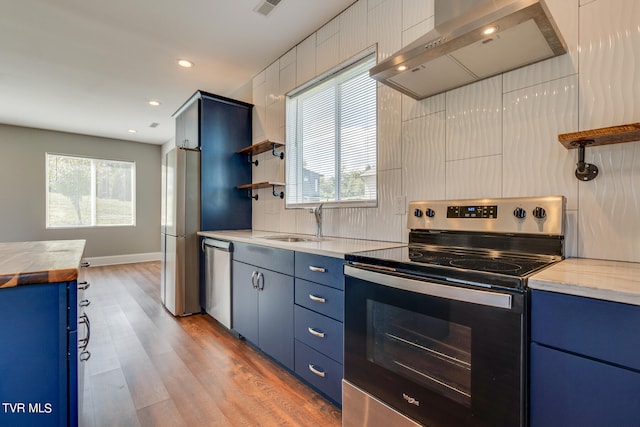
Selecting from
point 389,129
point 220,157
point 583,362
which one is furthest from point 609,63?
point 220,157

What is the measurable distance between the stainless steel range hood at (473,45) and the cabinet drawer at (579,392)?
114 centimetres

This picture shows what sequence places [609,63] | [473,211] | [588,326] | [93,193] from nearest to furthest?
1. [588,326]
2. [609,63]
3. [473,211]
4. [93,193]

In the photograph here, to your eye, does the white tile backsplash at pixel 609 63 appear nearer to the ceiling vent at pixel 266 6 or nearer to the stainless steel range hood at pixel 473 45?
the stainless steel range hood at pixel 473 45

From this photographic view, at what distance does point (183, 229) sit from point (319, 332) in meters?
2.11

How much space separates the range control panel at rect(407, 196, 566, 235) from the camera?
133cm

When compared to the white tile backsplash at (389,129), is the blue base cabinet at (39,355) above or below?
below

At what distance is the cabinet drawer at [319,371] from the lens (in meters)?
1.64

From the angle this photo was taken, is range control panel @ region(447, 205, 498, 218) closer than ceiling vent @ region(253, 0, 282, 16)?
Yes

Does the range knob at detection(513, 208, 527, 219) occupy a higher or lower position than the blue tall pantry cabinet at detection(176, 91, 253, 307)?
lower

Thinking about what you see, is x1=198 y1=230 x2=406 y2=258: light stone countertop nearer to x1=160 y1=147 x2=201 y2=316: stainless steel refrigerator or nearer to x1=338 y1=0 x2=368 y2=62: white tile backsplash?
x1=160 y1=147 x2=201 y2=316: stainless steel refrigerator

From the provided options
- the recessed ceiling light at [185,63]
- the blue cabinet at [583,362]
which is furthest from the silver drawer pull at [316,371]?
the recessed ceiling light at [185,63]

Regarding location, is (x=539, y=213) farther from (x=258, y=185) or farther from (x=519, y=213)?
(x=258, y=185)

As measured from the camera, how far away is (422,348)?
1197 mm

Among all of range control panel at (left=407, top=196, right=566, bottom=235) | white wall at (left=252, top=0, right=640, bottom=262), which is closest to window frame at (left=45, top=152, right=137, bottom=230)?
white wall at (left=252, top=0, right=640, bottom=262)
